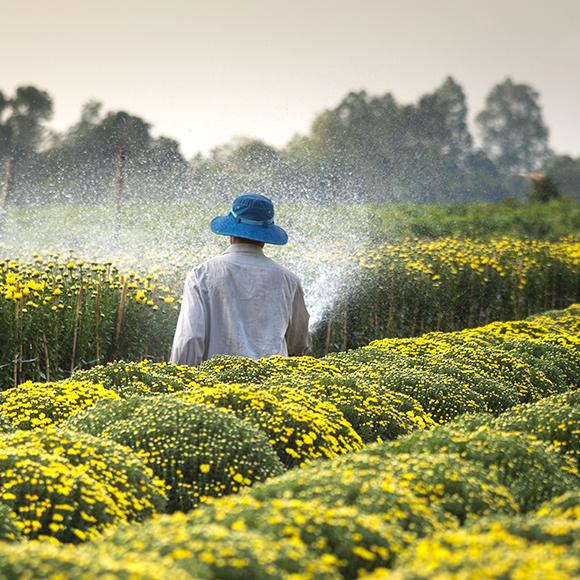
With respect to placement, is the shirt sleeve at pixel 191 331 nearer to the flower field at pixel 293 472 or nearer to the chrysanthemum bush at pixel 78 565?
the flower field at pixel 293 472

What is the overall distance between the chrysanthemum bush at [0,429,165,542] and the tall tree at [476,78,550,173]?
201 ft

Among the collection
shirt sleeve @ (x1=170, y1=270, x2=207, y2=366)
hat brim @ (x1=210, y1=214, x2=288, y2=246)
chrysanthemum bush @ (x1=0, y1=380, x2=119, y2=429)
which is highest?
hat brim @ (x1=210, y1=214, x2=288, y2=246)

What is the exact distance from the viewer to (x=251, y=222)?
22.3 ft

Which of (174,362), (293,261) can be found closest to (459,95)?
(293,261)

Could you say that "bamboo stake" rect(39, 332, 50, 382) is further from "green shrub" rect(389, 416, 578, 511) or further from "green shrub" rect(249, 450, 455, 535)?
"green shrub" rect(249, 450, 455, 535)

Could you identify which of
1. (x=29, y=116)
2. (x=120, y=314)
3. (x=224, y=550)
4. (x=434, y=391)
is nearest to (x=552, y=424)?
(x=434, y=391)

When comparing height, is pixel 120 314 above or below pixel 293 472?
above

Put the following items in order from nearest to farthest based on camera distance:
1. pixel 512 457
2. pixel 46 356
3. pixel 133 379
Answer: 1. pixel 512 457
2. pixel 133 379
3. pixel 46 356

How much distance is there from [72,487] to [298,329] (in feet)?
11.3

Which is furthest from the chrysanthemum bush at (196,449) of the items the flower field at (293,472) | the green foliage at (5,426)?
the green foliage at (5,426)

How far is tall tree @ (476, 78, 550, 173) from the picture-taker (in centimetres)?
6512

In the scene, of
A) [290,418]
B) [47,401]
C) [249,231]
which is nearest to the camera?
[290,418]

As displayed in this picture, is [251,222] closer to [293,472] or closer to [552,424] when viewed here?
[552,424]

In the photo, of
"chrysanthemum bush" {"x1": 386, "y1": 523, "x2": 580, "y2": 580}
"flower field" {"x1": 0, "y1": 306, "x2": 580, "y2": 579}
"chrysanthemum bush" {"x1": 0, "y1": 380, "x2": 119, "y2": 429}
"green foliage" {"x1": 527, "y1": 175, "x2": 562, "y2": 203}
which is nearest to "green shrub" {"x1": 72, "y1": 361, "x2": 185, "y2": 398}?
"flower field" {"x1": 0, "y1": 306, "x2": 580, "y2": 579}
